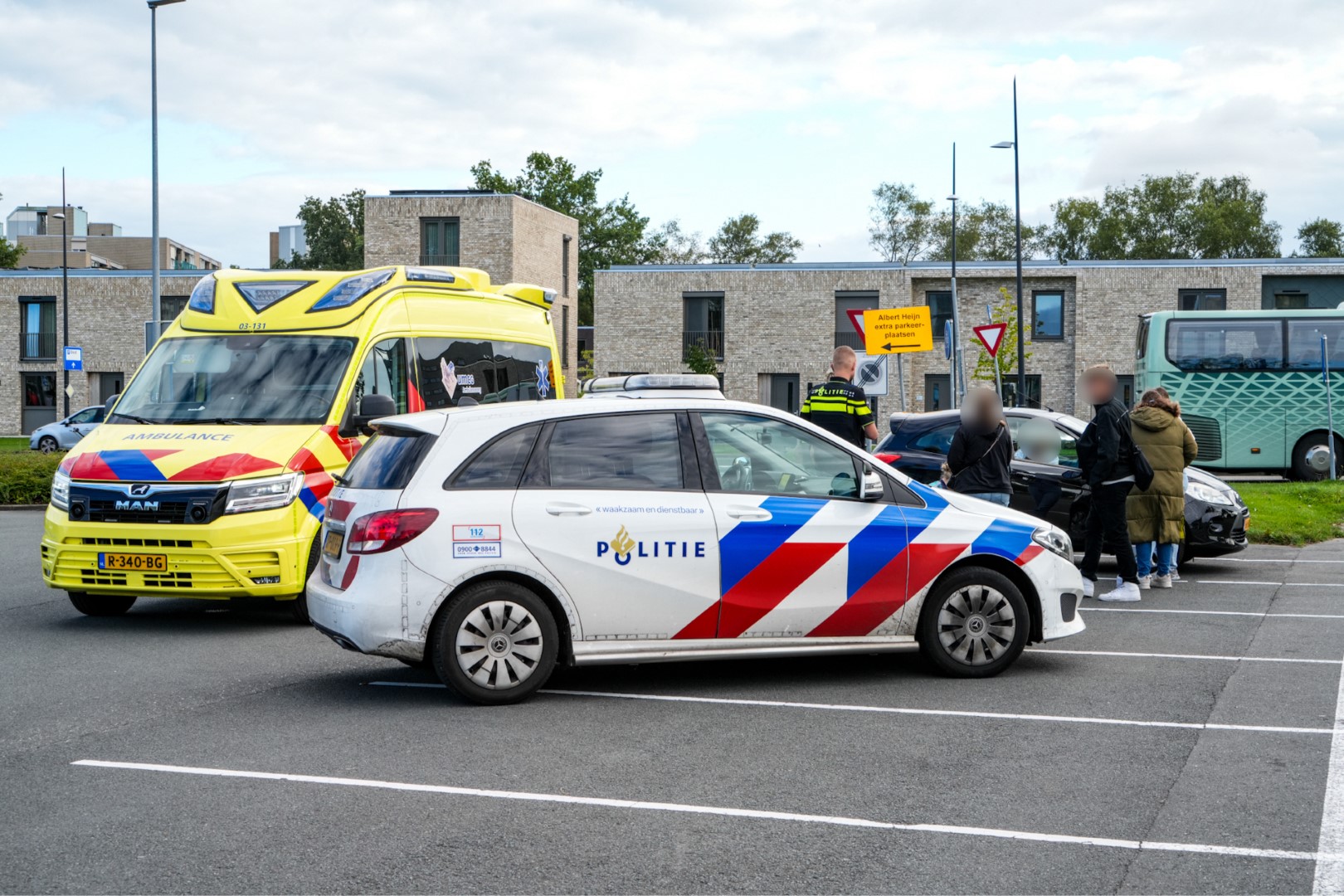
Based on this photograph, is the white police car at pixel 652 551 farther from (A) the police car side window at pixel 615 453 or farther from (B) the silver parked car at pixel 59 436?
(B) the silver parked car at pixel 59 436

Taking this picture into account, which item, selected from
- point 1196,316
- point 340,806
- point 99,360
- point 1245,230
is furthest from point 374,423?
point 1245,230

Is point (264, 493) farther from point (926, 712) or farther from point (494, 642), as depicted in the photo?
point (926, 712)

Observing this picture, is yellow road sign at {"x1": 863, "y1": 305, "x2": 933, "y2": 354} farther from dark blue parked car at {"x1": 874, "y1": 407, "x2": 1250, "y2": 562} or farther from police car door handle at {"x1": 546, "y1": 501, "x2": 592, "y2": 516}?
police car door handle at {"x1": 546, "y1": 501, "x2": 592, "y2": 516}

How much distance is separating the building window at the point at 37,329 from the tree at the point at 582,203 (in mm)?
29088

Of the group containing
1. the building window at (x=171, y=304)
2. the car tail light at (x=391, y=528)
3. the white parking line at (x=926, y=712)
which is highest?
the building window at (x=171, y=304)

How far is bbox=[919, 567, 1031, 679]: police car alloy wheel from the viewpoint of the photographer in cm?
752

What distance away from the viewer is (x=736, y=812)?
503cm

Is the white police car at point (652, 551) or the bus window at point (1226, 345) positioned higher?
the bus window at point (1226, 345)

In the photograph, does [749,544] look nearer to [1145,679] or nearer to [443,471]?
[443,471]

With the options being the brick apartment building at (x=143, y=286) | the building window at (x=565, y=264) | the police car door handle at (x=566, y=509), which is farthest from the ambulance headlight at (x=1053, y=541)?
the building window at (x=565, y=264)

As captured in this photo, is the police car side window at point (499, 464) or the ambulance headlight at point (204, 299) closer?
the police car side window at point (499, 464)

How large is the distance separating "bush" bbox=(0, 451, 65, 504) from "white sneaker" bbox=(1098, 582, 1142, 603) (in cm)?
1647

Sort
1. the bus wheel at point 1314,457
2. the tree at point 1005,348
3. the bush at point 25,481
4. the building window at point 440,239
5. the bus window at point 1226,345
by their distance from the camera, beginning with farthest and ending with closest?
the building window at point 440,239 < the tree at point 1005,348 < the bus window at point 1226,345 < the bus wheel at point 1314,457 < the bush at point 25,481

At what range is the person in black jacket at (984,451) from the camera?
955cm
